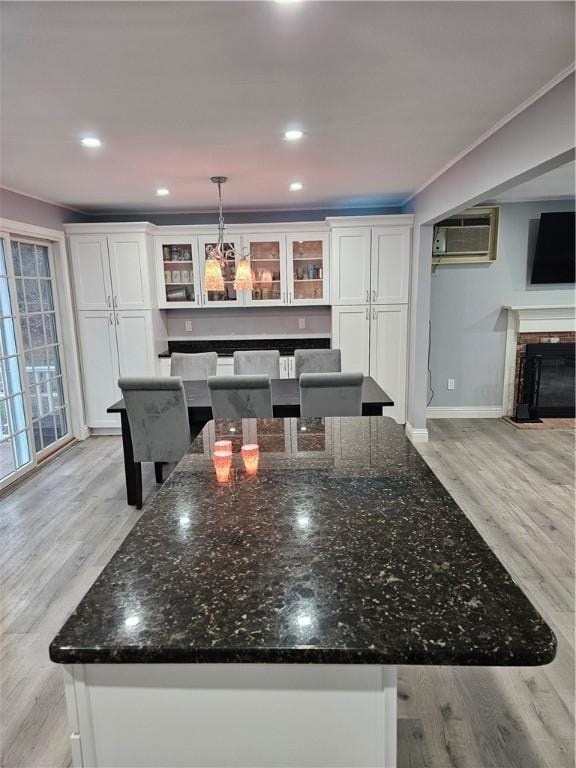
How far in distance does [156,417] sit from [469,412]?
3868mm

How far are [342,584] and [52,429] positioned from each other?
458cm

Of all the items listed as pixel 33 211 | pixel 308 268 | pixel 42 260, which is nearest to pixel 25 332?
pixel 42 260

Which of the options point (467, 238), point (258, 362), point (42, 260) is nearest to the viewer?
point (258, 362)

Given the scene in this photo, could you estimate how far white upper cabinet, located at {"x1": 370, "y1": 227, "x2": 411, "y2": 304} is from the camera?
489 cm

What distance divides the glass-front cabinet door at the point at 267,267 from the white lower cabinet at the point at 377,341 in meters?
0.76

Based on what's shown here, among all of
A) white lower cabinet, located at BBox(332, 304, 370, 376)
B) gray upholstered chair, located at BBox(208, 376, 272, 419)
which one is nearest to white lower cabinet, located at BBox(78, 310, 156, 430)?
white lower cabinet, located at BBox(332, 304, 370, 376)

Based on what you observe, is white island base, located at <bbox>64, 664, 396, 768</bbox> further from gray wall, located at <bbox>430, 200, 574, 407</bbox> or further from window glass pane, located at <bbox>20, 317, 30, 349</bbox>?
gray wall, located at <bbox>430, 200, 574, 407</bbox>

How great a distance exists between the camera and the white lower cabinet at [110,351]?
512cm

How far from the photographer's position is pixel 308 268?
5363 mm

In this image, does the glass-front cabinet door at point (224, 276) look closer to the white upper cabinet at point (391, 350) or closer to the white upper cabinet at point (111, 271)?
the white upper cabinet at point (111, 271)

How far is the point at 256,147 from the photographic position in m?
2.98

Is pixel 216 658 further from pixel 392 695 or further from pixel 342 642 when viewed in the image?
pixel 392 695

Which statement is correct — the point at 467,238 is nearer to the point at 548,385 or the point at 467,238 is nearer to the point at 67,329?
the point at 548,385

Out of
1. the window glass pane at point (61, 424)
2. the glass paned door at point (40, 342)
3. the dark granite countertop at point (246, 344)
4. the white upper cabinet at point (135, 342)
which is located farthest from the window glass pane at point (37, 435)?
the dark granite countertop at point (246, 344)
